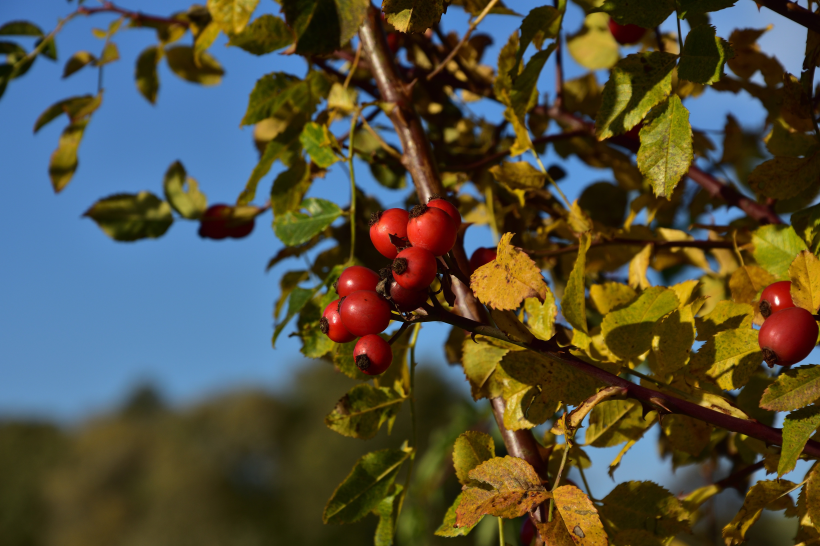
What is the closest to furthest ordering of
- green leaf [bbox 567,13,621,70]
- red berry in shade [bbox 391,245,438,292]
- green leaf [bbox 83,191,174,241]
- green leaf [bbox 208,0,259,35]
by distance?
red berry in shade [bbox 391,245,438,292], green leaf [bbox 208,0,259,35], green leaf [bbox 83,191,174,241], green leaf [bbox 567,13,621,70]

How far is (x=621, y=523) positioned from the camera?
0.48m

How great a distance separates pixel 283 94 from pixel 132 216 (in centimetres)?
36

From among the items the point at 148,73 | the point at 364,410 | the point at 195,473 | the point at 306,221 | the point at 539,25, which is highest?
the point at 148,73

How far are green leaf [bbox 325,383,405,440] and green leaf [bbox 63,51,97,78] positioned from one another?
817 mm

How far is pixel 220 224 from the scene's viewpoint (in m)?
0.88

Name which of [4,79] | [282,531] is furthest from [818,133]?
[282,531]

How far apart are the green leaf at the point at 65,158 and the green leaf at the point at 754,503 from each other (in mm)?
1008

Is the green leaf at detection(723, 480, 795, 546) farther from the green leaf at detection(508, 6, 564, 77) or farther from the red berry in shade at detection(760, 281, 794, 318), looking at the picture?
the green leaf at detection(508, 6, 564, 77)

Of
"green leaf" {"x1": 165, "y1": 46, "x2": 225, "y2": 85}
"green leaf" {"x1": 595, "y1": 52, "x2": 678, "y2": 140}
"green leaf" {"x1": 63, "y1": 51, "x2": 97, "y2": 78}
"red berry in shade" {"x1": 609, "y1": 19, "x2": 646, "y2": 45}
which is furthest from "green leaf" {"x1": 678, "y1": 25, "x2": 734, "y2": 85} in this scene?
"green leaf" {"x1": 63, "y1": 51, "x2": 97, "y2": 78}

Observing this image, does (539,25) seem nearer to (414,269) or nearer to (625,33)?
(414,269)

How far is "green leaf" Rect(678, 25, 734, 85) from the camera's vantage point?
416mm

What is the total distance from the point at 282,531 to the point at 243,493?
1948 millimetres

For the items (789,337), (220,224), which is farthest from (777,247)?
(220,224)

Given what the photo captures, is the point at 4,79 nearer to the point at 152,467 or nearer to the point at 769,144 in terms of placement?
the point at 769,144
